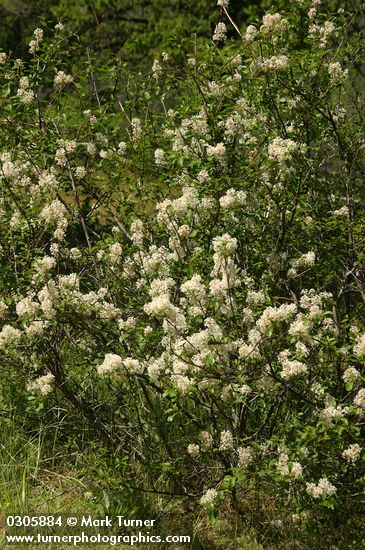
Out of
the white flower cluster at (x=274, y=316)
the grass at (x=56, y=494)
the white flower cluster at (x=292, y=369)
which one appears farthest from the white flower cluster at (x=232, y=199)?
the grass at (x=56, y=494)

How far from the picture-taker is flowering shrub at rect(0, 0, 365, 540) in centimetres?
368

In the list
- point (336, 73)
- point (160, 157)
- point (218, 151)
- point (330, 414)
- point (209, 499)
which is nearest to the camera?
point (330, 414)

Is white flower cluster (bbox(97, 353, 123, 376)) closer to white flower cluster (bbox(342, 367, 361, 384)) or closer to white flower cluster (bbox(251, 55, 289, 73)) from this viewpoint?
white flower cluster (bbox(342, 367, 361, 384))

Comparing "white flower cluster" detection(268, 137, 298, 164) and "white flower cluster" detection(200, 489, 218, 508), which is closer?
"white flower cluster" detection(200, 489, 218, 508)

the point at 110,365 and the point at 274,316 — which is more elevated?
the point at 274,316

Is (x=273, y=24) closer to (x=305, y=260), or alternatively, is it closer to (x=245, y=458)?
(x=305, y=260)

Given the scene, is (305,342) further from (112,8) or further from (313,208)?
(112,8)

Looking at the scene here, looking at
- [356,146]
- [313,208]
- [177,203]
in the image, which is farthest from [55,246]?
[356,146]

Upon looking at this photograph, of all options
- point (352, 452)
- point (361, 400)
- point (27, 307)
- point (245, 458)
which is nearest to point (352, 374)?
point (361, 400)

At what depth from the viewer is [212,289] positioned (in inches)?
144

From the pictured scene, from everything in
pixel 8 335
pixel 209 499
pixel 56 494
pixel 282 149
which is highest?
pixel 282 149

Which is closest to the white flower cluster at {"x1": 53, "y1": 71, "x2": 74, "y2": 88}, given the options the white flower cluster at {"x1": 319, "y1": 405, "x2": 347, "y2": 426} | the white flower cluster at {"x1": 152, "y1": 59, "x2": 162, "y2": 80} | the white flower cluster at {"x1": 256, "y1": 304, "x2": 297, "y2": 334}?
the white flower cluster at {"x1": 152, "y1": 59, "x2": 162, "y2": 80}

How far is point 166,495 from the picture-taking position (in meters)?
4.39

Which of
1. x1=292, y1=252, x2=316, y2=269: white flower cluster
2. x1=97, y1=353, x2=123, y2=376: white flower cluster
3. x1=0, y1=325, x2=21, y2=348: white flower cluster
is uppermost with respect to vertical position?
x1=292, y1=252, x2=316, y2=269: white flower cluster
